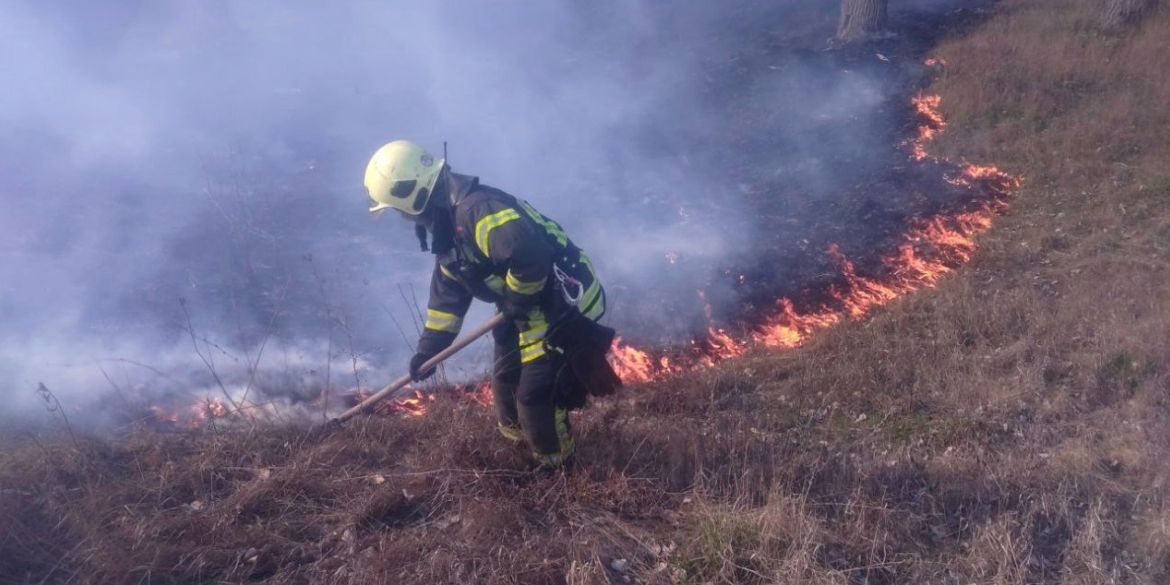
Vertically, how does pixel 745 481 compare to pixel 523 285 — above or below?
below

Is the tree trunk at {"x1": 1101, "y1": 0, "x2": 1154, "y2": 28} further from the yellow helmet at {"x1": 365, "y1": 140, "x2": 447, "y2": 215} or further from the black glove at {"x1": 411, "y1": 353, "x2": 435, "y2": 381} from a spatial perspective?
the black glove at {"x1": 411, "y1": 353, "x2": 435, "y2": 381}

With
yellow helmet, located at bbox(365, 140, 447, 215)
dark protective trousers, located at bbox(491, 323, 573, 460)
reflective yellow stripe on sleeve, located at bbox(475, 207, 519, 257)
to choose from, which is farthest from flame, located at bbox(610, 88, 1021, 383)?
yellow helmet, located at bbox(365, 140, 447, 215)

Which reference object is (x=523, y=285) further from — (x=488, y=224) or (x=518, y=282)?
(x=488, y=224)

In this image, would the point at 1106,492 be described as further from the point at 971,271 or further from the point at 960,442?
the point at 971,271

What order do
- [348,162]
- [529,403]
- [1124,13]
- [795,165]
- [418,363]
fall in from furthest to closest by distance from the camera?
[1124,13], [348,162], [795,165], [418,363], [529,403]

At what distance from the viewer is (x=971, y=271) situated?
7.20 m

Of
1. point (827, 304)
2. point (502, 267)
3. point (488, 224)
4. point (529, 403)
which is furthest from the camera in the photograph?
point (827, 304)

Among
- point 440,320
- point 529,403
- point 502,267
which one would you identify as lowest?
point 529,403

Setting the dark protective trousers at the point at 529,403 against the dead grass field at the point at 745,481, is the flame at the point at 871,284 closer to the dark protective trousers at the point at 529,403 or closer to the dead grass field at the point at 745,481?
the dead grass field at the point at 745,481

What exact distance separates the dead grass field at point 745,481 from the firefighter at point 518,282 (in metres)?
0.40

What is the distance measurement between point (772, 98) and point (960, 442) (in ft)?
24.8

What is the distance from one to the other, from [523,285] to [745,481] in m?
1.43

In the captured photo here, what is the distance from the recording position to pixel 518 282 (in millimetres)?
3961

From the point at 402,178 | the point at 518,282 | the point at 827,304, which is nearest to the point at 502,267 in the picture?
the point at 518,282
